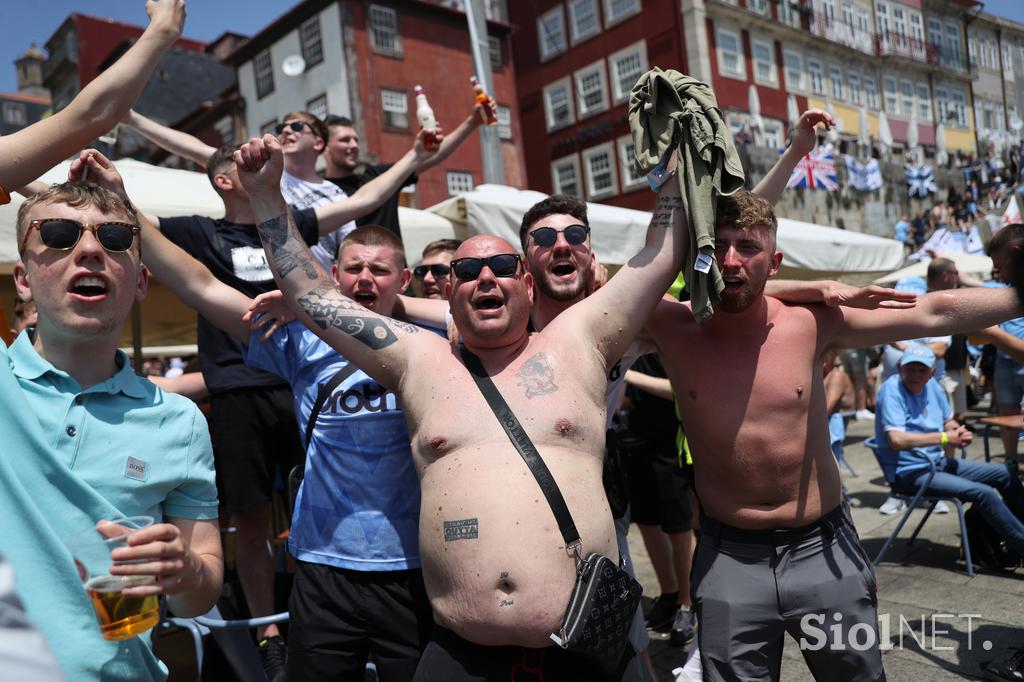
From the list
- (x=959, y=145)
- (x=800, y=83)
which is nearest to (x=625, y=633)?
(x=800, y=83)

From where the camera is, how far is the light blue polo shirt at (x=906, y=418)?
17.3 feet

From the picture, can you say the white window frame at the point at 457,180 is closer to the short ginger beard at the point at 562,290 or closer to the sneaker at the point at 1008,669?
the short ginger beard at the point at 562,290

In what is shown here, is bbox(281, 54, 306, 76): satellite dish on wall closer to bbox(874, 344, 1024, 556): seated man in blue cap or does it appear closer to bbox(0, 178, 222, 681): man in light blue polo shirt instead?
bbox(874, 344, 1024, 556): seated man in blue cap

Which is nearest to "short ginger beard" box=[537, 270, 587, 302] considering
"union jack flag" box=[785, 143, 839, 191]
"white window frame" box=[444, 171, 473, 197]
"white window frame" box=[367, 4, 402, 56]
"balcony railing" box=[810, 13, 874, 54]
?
"union jack flag" box=[785, 143, 839, 191]

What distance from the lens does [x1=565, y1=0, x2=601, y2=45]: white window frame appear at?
28.7 metres

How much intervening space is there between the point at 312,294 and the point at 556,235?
934mm

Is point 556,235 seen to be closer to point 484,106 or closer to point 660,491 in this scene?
point 484,106

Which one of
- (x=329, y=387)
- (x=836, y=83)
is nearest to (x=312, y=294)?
(x=329, y=387)

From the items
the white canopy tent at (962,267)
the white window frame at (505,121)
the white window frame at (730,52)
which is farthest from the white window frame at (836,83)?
the white canopy tent at (962,267)

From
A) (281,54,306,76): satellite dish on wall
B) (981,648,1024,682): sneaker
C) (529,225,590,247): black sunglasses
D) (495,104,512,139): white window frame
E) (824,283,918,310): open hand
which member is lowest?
(981,648,1024,682): sneaker

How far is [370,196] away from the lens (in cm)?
348

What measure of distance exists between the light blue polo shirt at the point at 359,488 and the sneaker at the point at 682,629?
2378 millimetres

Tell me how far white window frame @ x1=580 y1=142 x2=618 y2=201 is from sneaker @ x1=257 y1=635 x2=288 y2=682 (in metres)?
25.8

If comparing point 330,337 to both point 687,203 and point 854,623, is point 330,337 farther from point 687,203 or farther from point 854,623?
point 854,623
